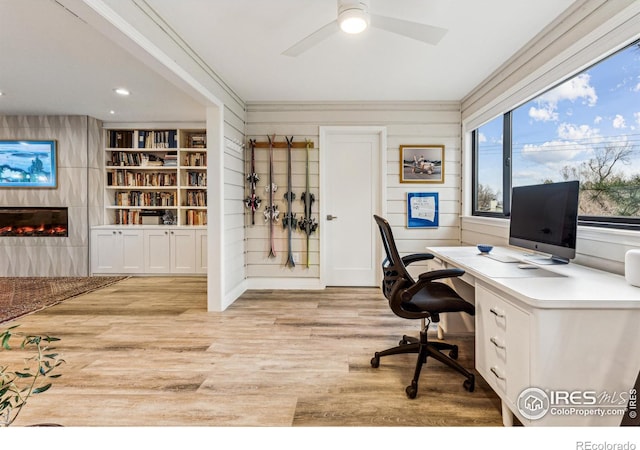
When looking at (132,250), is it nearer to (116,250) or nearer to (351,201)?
(116,250)

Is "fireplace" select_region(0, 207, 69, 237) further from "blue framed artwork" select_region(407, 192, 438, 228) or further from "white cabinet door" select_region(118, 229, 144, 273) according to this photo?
"blue framed artwork" select_region(407, 192, 438, 228)

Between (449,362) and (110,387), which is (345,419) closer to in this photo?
(449,362)

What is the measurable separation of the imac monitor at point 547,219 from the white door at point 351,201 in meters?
2.05

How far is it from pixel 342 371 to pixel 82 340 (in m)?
2.19

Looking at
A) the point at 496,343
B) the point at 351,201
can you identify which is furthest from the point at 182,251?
the point at 496,343

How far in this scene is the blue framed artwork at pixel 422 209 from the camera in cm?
435

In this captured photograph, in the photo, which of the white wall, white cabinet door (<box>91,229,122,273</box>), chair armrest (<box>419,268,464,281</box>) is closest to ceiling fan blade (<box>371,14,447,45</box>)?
the white wall

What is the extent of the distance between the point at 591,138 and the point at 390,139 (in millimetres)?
2349

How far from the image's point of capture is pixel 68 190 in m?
5.07

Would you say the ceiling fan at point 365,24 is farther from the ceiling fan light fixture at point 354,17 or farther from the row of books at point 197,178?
the row of books at point 197,178

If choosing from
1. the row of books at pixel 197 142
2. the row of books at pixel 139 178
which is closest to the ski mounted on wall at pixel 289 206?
the row of books at pixel 197 142

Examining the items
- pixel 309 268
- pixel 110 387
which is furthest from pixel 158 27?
pixel 309 268

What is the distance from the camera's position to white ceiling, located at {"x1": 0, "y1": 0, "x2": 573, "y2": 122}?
2.32 meters

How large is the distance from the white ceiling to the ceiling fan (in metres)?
0.25
